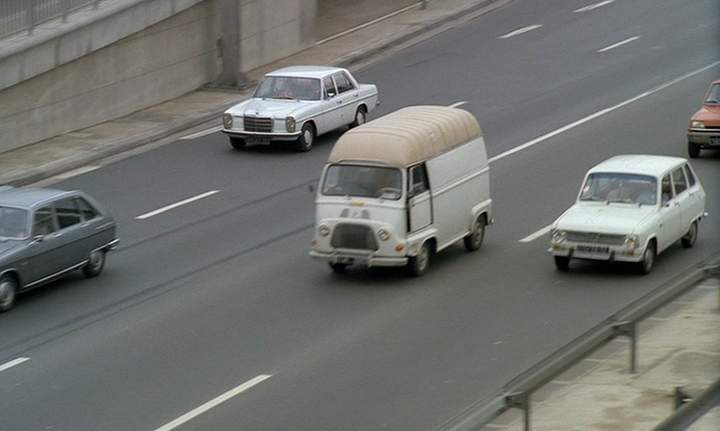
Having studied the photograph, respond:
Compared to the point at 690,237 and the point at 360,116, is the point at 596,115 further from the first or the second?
the point at 690,237

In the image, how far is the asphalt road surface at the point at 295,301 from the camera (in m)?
15.6

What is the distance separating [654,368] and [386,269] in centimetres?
658

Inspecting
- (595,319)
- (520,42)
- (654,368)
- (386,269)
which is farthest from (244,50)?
(654,368)

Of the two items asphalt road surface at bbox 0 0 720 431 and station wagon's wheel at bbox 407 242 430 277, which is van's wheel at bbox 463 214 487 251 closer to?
asphalt road surface at bbox 0 0 720 431

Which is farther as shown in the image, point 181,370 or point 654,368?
point 181,370

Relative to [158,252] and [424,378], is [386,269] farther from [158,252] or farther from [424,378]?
[424,378]

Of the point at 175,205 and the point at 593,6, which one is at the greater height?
the point at 593,6

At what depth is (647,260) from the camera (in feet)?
66.4

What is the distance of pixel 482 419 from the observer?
9609 millimetres

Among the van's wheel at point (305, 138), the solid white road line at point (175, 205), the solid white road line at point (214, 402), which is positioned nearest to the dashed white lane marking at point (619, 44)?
the van's wheel at point (305, 138)

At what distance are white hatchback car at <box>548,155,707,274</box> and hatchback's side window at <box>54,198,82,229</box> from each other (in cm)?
727

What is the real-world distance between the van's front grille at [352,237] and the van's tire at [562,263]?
2875mm

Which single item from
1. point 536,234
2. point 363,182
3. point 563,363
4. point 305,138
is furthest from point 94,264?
point 563,363

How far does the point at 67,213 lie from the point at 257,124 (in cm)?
886
